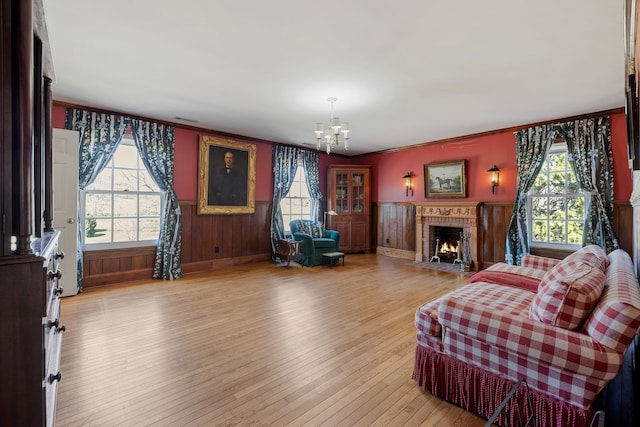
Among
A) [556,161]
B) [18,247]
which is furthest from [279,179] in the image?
[18,247]

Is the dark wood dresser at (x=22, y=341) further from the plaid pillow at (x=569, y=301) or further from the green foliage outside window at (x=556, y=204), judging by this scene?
the green foliage outside window at (x=556, y=204)

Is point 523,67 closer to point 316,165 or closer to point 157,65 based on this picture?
point 157,65

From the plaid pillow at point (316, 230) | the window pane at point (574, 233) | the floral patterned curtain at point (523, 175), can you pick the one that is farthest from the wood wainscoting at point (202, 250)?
the window pane at point (574, 233)

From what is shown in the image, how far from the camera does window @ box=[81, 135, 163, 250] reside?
14.6ft

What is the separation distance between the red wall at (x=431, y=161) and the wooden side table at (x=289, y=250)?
1.12 meters

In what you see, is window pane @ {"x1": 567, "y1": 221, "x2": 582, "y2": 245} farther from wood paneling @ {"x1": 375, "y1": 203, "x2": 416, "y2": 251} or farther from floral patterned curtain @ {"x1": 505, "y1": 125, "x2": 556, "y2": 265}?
wood paneling @ {"x1": 375, "y1": 203, "x2": 416, "y2": 251}

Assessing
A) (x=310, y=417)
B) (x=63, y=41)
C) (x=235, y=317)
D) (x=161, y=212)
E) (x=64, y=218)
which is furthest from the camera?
(x=161, y=212)

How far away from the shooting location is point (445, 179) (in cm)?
617

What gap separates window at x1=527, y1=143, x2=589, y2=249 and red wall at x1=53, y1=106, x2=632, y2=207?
41cm

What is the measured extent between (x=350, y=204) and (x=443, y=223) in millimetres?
2252

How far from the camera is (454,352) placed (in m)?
1.86

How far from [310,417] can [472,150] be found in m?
5.59

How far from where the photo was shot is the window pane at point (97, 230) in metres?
4.41

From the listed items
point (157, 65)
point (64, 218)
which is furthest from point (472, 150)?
point (64, 218)
